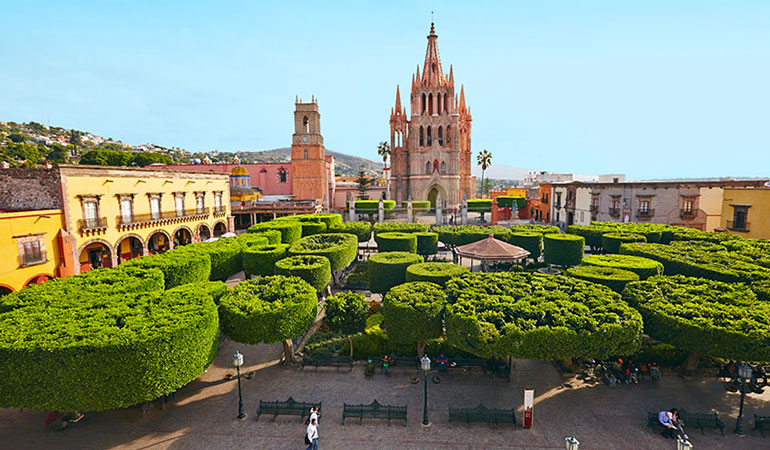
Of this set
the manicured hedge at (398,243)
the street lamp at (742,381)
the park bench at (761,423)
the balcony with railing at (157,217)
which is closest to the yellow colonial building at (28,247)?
the balcony with railing at (157,217)

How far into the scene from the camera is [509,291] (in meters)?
16.7

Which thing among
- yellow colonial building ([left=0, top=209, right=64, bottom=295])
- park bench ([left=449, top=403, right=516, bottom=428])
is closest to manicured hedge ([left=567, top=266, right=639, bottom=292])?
park bench ([left=449, top=403, right=516, bottom=428])

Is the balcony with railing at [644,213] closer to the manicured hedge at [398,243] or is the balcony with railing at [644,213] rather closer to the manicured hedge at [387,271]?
the manicured hedge at [398,243]

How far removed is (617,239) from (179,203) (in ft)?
139

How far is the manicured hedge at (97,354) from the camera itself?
11.0 meters

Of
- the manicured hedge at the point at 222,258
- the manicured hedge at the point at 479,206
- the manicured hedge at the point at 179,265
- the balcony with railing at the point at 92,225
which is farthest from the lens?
the manicured hedge at the point at 479,206

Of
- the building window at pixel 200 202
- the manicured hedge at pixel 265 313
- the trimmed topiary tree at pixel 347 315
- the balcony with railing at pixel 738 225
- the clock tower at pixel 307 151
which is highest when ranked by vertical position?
the clock tower at pixel 307 151

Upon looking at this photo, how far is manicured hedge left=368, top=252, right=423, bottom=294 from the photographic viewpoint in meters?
23.2

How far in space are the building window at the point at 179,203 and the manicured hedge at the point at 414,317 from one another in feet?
104

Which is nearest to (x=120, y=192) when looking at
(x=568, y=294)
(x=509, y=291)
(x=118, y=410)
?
(x=118, y=410)

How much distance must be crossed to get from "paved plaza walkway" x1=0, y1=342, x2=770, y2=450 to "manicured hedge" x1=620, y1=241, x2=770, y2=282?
6.15 metres

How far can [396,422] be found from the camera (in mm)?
13781

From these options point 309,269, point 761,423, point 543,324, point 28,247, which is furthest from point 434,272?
point 28,247

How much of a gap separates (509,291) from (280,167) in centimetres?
6368
